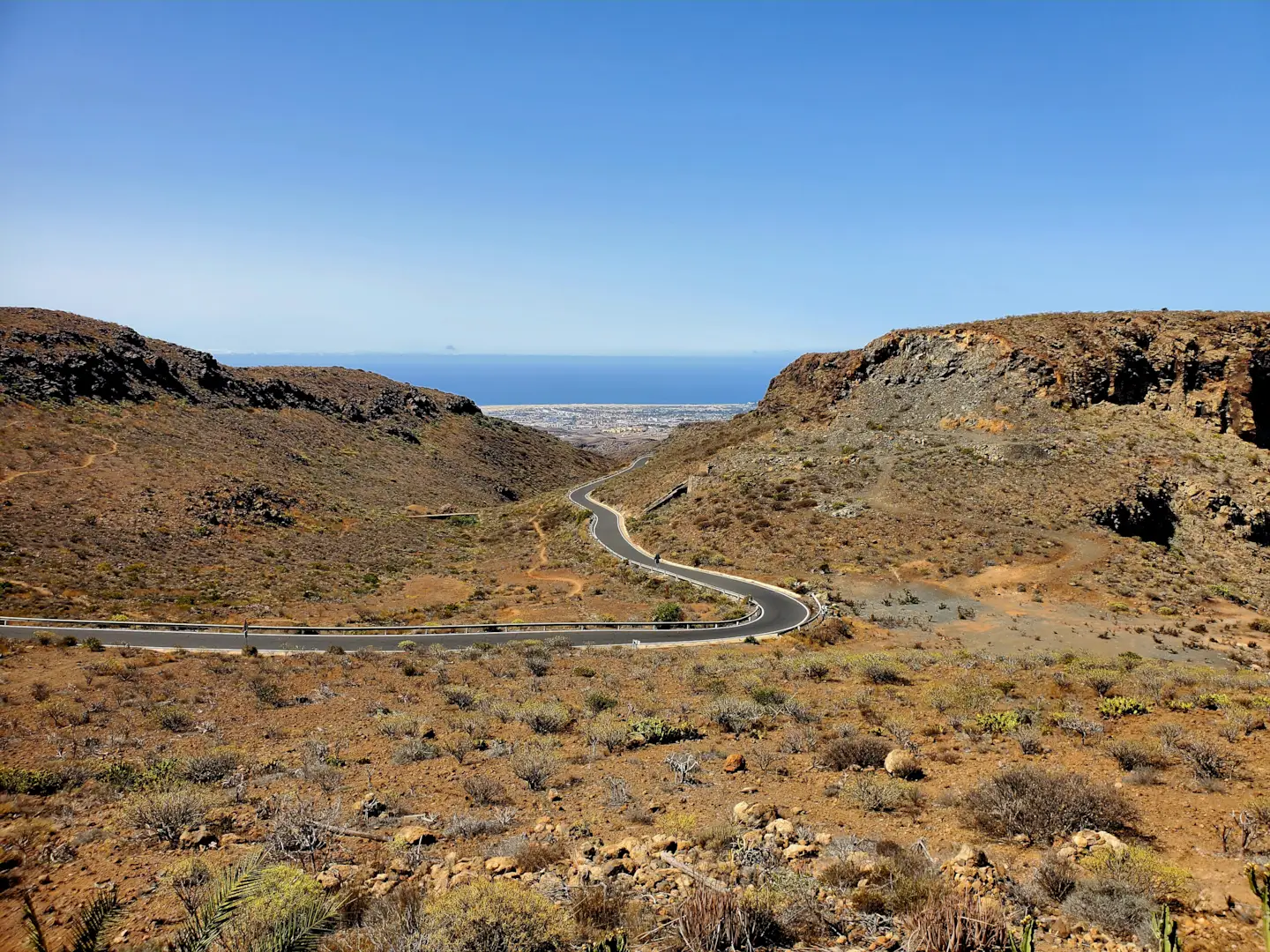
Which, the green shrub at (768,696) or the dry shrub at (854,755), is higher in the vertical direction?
the dry shrub at (854,755)

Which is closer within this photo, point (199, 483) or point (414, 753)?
point (414, 753)

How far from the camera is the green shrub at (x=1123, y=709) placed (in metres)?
12.6

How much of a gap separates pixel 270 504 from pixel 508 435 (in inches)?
2218

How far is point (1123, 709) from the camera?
41.5ft

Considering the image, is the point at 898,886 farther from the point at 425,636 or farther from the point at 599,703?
the point at 425,636

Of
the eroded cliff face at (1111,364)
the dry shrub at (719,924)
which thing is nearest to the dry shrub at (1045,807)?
the dry shrub at (719,924)

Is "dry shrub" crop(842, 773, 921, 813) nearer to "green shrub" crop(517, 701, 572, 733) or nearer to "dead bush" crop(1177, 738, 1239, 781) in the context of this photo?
"dead bush" crop(1177, 738, 1239, 781)

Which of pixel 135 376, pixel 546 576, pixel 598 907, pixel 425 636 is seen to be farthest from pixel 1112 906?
pixel 135 376

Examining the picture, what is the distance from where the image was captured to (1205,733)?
10867 mm

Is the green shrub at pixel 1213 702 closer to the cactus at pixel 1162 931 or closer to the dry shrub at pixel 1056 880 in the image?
the dry shrub at pixel 1056 880

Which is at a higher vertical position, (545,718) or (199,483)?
(545,718)

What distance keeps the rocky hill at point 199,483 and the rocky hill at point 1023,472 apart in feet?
73.7

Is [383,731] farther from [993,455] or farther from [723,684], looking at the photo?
[993,455]

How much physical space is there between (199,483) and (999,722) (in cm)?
5869
